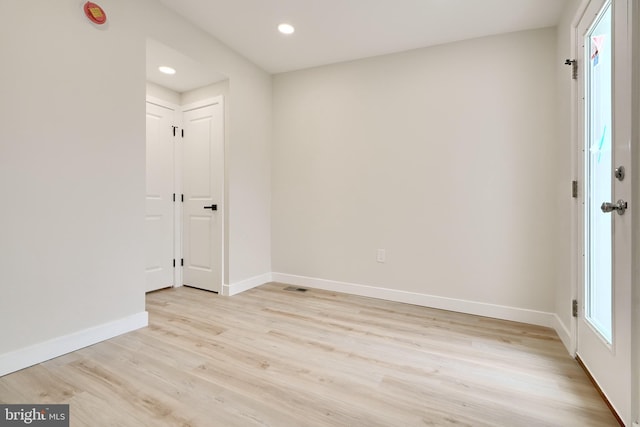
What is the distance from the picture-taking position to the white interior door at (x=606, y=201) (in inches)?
51.9

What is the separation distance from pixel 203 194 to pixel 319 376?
2.55 metres

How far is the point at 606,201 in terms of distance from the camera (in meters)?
1.59

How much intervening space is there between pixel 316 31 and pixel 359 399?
3050 millimetres

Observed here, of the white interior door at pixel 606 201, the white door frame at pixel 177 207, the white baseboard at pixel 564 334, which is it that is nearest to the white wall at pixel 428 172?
the white baseboard at pixel 564 334

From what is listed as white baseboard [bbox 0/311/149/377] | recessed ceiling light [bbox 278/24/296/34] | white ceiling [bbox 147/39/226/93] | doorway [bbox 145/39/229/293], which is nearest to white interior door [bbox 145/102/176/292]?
doorway [bbox 145/39/229/293]

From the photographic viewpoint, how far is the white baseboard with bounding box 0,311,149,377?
1.73 metres

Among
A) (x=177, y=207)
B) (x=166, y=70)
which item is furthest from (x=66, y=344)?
(x=166, y=70)

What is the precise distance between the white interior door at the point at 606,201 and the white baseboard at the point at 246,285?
303 cm

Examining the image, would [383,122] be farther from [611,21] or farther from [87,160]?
[87,160]

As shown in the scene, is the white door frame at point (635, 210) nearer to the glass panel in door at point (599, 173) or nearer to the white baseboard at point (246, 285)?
the glass panel in door at point (599, 173)

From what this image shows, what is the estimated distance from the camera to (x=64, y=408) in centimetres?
144

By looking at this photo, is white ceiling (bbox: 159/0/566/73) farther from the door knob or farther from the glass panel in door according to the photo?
the door knob

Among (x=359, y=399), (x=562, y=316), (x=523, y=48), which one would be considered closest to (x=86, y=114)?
(x=359, y=399)

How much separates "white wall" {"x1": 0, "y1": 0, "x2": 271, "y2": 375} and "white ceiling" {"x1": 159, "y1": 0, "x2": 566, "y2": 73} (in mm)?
463
